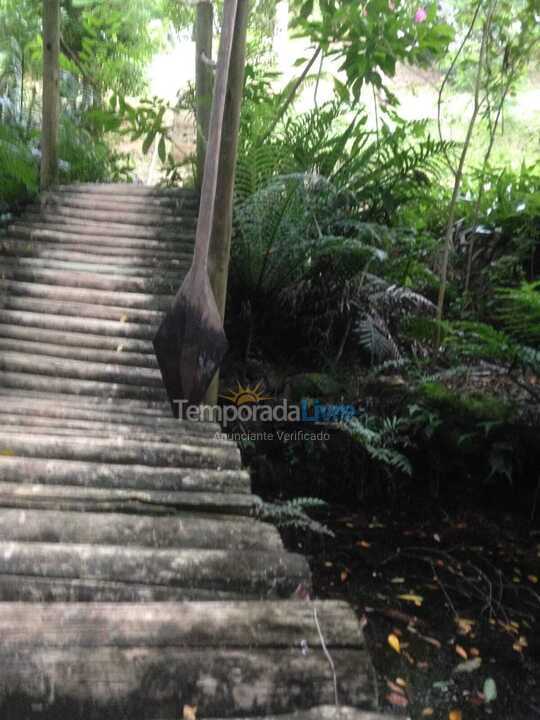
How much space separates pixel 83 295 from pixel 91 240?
2.97 ft

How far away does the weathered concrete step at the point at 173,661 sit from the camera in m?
1.04

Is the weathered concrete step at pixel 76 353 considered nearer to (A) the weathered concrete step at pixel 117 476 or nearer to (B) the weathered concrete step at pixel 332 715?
(A) the weathered concrete step at pixel 117 476

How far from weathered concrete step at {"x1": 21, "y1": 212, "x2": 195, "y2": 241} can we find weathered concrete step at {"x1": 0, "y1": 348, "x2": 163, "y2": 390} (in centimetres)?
174

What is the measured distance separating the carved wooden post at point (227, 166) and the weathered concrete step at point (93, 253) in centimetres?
121

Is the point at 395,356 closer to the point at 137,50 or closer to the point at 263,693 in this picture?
the point at 263,693

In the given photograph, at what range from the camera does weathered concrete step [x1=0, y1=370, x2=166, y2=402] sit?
113 inches

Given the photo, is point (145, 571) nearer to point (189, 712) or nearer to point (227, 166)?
point (189, 712)

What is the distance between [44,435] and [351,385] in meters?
2.34

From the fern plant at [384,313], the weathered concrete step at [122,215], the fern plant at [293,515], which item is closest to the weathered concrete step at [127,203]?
the weathered concrete step at [122,215]

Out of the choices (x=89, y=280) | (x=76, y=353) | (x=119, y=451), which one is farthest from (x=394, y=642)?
(x=89, y=280)

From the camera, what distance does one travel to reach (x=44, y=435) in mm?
2178

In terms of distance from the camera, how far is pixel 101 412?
2.63 m
